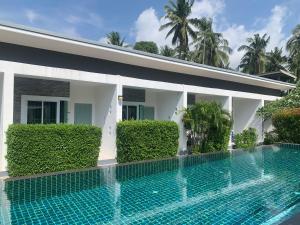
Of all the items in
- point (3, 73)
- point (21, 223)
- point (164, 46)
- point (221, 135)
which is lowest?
point (21, 223)

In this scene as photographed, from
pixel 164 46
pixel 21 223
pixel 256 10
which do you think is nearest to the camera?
pixel 21 223

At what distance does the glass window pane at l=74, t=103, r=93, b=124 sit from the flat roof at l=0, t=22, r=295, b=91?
2.87 m

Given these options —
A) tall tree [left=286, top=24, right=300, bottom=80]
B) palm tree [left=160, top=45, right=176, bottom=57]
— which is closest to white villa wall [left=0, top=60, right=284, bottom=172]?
tall tree [left=286, top=24, right=300, bottom=80]

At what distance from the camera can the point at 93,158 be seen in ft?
41.4

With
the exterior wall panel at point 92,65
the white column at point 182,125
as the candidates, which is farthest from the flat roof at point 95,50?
the white column at point 182,125

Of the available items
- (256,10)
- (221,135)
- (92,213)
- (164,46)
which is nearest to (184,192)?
(92,213)

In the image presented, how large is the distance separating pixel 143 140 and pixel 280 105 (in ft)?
44.8

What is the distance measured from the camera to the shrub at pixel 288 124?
20.0 m

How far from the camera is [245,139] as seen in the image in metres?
21.3

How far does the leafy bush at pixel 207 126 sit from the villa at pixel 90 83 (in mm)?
606

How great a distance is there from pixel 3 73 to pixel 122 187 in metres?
5.95

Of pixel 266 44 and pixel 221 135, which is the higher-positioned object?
pixel 266 44

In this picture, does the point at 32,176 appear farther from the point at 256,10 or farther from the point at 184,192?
the point at 256,10

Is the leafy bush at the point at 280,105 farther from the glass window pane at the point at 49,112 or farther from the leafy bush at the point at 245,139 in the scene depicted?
the glass window pane at the point at 49,112
